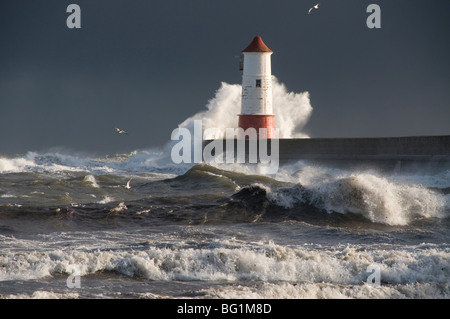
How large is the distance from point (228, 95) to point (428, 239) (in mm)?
26735

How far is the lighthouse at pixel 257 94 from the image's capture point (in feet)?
98.6

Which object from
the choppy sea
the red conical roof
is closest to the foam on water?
the choppy sea

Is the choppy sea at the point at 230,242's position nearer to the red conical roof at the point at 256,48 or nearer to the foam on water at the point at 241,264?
the foam on water at the point at 241,264

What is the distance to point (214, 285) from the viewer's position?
331 inches

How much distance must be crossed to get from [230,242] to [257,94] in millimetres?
19413

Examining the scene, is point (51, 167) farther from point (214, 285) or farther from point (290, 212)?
point (214, 285)

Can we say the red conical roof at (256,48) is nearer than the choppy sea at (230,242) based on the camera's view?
No

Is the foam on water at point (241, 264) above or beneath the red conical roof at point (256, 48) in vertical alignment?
beneath

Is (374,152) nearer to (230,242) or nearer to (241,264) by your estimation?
(230,242)

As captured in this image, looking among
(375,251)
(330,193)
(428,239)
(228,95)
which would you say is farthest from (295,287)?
(228,95)

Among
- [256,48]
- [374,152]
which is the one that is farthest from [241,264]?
[256,48]

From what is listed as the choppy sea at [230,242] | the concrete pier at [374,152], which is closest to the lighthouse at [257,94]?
the concrete pier at [374,152]

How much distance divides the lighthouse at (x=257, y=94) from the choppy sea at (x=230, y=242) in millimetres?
9503

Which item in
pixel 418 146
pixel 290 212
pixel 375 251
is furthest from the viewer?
pixel 418 146
